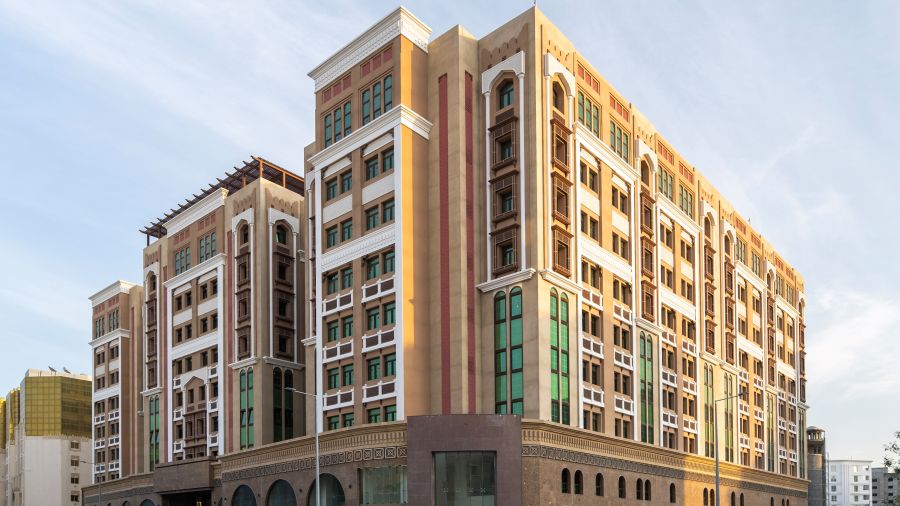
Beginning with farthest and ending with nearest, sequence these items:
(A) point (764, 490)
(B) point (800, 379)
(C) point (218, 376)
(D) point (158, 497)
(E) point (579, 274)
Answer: (B) point (800, 379)
(A) point (764, 490)
(D) point (158, 497)
(C) point (218, 376)
(E) point (579, 274)

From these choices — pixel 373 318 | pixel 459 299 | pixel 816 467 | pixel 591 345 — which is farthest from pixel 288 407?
pixel 816 467

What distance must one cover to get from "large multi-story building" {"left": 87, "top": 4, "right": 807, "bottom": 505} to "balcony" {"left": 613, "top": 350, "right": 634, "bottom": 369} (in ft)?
0.69

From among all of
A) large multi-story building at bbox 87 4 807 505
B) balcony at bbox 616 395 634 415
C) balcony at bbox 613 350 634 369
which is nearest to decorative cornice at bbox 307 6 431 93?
large multi-story building at bbox 87 4 807 505

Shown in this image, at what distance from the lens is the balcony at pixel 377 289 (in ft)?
196

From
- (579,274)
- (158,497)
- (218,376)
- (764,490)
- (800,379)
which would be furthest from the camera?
(800,379)

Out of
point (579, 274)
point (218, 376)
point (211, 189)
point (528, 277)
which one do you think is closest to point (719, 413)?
point (579, 274)

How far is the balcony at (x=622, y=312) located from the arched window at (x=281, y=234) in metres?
27.8

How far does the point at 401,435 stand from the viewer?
185 feet

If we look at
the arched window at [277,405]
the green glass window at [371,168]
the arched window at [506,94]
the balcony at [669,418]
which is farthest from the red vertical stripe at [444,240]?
the balcony at [669,418]

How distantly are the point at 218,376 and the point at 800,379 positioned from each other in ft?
224

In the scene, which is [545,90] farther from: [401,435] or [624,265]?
[401,435]

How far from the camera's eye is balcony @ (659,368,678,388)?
71.7 metres

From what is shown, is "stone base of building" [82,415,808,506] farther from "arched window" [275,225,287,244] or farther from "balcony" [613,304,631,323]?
"arched window" [275,225,287,244]

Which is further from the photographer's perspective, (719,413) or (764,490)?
(764,490)
